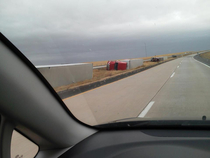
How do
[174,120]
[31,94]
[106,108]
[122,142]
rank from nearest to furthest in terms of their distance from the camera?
[31,94]
[122,142]
[174,120]
[106,108]

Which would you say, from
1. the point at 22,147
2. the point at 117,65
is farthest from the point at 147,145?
the point at 117,65

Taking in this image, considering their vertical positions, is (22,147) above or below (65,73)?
below

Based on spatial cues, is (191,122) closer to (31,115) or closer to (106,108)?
(31,115)

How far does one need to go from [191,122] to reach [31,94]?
2.46 metres

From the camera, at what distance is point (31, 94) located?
263 cm

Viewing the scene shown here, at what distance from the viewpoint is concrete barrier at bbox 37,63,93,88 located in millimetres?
8303

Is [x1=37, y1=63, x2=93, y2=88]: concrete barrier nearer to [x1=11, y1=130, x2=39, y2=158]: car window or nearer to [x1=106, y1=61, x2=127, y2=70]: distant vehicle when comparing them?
[x1=11, y1=130, x2=39, y2=158]: car window

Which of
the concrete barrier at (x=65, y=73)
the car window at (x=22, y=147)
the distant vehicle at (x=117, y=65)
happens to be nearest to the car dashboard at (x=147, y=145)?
the car window at (x=22, y=147)

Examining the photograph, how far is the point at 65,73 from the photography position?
409 inches

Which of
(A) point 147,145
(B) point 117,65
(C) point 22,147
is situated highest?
(B) point 117,65

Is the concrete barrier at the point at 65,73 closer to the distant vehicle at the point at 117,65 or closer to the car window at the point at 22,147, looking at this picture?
the car window at the point at 22,147

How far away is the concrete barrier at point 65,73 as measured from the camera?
8303 mm

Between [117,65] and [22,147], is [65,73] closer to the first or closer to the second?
[22,147]

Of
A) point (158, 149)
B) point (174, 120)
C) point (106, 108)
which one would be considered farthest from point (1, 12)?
point (106, 108)
